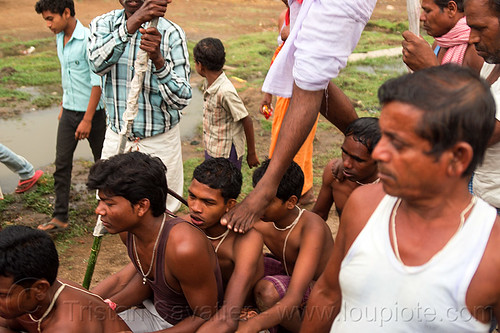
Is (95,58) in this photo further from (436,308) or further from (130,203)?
(436,308)

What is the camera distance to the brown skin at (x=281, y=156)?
8.53ft

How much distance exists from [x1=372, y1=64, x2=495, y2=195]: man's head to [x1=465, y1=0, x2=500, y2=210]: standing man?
41.3 inches

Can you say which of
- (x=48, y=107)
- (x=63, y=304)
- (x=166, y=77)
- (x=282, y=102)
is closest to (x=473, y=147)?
(x=63, y=304)

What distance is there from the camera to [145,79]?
3.90 meters

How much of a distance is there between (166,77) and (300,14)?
120 cm

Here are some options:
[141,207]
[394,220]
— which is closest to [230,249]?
[141,207]

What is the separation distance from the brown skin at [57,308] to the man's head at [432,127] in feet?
4.69

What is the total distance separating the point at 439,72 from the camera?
154 cm

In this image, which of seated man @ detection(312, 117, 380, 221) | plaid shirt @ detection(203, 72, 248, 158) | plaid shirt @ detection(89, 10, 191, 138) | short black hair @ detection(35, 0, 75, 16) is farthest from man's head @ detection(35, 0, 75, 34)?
seated man @ detection(312, 117, 380, 221)

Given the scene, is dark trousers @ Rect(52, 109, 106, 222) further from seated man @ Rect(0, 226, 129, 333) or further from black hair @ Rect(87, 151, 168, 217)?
seated man @ Rect(0, 226, 129, 333)

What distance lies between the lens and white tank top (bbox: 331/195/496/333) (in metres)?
1.57

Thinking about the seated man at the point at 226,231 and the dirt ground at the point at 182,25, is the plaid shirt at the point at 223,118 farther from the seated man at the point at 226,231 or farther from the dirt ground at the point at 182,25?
the seated man at the point at 226,231

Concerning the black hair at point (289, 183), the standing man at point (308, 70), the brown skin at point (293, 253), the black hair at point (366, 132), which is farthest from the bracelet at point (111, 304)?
the black hair at point (366, 132)

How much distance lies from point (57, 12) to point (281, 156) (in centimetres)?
288
